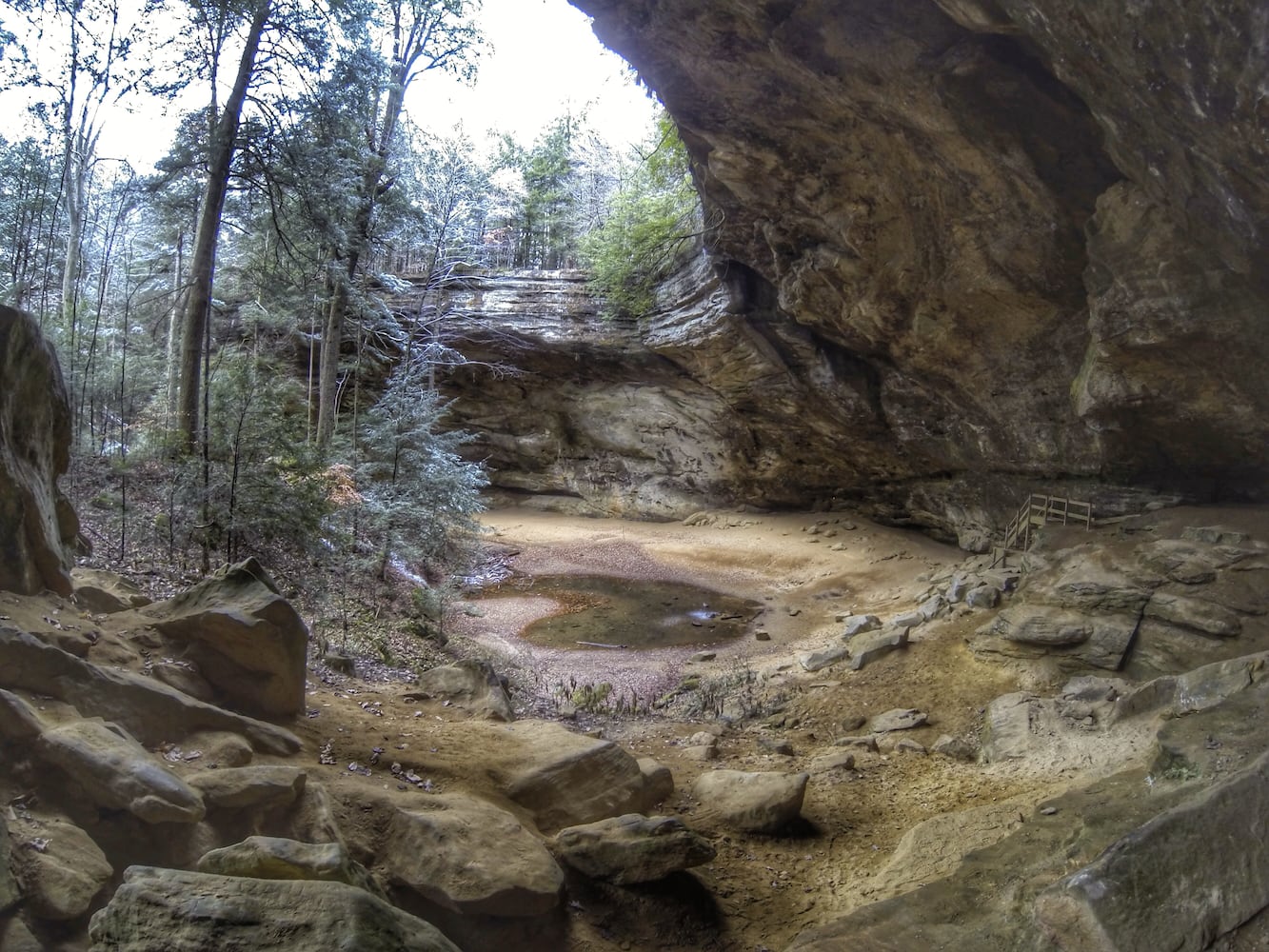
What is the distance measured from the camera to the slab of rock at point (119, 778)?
332 centimetres

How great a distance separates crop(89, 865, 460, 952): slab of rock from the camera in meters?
2.41

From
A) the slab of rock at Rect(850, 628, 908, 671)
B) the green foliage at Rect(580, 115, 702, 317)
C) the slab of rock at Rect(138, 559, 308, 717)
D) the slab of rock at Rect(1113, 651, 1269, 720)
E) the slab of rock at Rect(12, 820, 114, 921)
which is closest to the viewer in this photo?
the slab of rock at Rect(12, 820, 114, 921)

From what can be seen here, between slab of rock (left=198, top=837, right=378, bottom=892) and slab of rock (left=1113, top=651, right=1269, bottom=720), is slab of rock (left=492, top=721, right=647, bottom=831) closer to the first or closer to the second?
slab of rock (left=198, top=837, right=378, bottom=892)

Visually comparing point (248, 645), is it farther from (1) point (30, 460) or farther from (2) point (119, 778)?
(2) point (119, 778)

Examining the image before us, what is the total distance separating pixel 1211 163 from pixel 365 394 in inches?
914

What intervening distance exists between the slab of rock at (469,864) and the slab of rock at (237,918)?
1231mm

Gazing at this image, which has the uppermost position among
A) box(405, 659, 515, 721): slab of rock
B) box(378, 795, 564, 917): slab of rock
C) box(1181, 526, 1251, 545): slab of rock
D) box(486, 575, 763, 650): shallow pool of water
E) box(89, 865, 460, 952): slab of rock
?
box(1181, 526, 1251, 545): slab of rock

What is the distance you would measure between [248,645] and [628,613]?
11072 mm

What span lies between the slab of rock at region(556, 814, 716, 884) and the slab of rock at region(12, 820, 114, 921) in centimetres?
241

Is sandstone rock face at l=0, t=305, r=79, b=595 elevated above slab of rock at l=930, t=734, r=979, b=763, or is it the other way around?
sandstone rock face at l=0, t=305, r=79, b=595

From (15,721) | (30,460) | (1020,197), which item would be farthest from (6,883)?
(1020,197)

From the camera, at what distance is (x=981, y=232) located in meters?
11.3

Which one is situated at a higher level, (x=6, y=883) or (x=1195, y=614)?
(x=6, y=883)

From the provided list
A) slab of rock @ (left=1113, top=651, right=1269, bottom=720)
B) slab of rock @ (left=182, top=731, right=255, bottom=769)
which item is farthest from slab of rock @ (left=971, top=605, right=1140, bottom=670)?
slab of rock @ (left=182, top=731, right=255, bottom=769)
